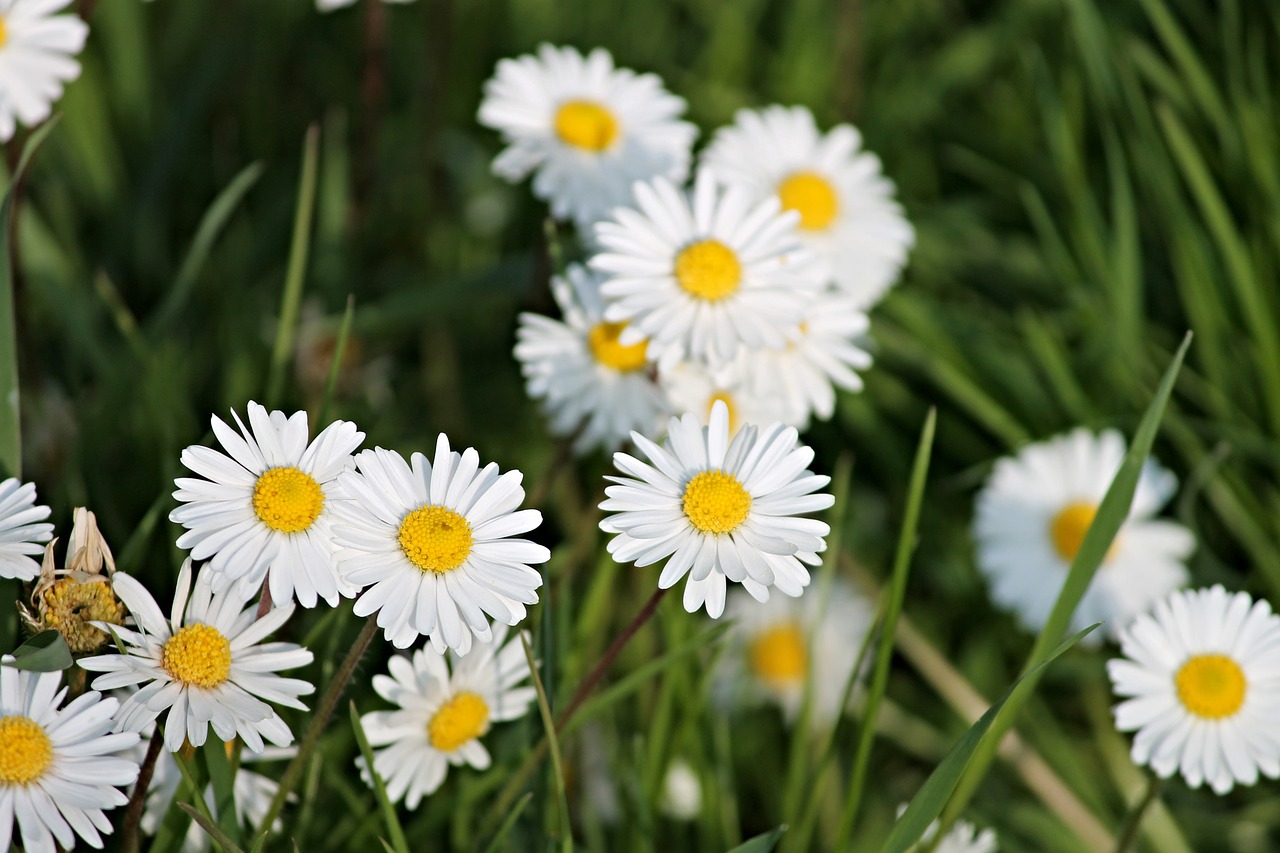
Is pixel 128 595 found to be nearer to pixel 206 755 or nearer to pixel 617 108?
pixel 206 755

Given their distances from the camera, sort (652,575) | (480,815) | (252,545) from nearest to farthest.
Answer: (252,545)
(480,815)
(652,575)

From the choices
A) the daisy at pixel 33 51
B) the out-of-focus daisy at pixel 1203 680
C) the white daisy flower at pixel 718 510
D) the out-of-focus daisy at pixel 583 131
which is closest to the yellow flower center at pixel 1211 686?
the out-of-focus daisy at pixel 1203 680

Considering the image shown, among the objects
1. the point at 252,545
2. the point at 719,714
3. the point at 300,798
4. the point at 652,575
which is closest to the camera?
the point at 252,545

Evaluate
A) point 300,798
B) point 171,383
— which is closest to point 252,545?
point 300,798

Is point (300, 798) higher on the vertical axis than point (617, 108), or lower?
lower

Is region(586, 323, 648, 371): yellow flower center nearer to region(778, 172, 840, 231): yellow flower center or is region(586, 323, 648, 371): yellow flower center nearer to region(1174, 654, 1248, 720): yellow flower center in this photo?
region(778, 172, 840, 231): yellow flower center

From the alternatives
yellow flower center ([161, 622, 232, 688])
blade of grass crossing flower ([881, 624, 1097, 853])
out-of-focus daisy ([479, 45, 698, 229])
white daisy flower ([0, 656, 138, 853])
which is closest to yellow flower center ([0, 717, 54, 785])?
white daisy flower ([0, 656, 138, 853])

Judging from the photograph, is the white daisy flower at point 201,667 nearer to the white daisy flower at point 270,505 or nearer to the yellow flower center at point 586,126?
the white daisy flower at point 270,505
